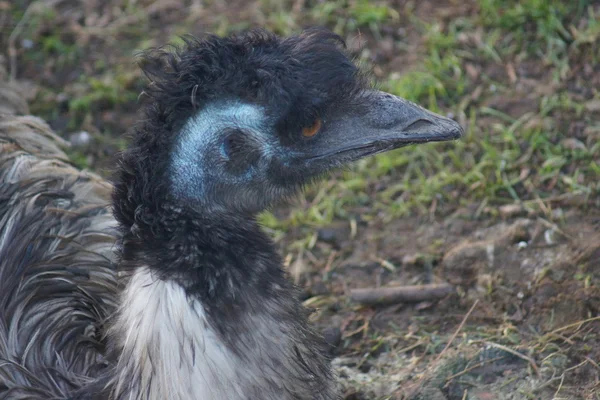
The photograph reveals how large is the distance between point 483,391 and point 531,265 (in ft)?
2.48

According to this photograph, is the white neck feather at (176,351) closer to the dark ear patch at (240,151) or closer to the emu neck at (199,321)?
the emu neck at (199,321)

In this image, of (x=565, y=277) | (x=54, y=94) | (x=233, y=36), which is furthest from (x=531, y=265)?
(x=54, y=94)

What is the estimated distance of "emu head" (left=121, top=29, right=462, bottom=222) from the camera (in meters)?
2.83

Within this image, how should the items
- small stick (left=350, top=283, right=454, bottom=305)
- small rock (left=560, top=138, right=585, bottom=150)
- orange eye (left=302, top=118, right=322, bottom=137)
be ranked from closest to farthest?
1. orange eye (left=302, top=118, right=322, bottom=137)
2. small stick (left=350, top=283, right=454, bottom=305)
3. small rock (left=560, top=138, right=585, bottom=150)

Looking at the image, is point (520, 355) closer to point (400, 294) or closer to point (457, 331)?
point (457, 331)

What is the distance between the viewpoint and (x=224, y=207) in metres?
2.93

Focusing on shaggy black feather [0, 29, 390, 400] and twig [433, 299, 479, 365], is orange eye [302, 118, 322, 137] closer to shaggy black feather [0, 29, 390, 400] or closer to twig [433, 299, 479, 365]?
shaggy black feather [0, 29, 390, 400]

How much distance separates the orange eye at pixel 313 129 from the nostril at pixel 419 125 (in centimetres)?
27

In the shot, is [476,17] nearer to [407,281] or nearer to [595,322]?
[407,281]

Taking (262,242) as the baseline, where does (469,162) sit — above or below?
below

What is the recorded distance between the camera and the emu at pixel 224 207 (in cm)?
281

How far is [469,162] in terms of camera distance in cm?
491

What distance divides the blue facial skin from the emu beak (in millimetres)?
242

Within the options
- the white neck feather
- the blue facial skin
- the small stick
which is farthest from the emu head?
the small stick
